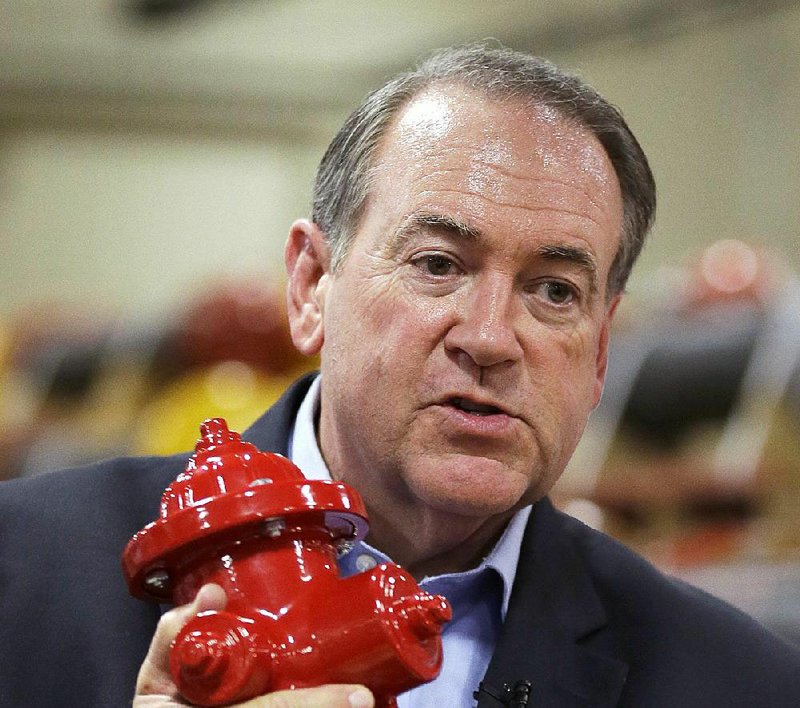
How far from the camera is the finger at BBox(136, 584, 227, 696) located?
1537 mm

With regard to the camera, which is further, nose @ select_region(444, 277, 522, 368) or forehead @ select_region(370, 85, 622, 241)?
forehead @ select_region(370, 85, 622, 241)

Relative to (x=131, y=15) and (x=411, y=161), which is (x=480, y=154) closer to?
(x=411, y=161)

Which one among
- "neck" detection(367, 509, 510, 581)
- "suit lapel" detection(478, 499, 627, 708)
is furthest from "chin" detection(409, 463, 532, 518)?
"suit lapel" detection(478, 499, 627, 708)

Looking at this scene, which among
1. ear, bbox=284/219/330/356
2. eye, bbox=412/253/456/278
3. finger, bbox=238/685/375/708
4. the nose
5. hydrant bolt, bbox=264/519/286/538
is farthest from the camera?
ear, bbox=284/219/330/356

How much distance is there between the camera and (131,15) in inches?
523

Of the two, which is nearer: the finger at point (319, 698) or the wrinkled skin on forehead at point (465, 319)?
the finger at point (319, 698)

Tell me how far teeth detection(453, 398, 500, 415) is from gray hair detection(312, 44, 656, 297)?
0.38 meters

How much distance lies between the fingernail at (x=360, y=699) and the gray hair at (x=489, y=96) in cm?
98

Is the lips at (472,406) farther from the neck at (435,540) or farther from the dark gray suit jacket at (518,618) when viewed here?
the dark gray suit jacket at (518,618)

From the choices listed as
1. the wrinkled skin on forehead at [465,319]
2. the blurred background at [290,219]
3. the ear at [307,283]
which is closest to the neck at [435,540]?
the wrinkled skin on forehead at [465,319]

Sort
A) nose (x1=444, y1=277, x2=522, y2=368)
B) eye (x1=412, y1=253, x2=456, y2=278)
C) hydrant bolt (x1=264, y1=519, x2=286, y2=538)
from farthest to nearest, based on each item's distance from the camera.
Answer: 1. eye (x1=412, y1=253, x2=456, y2=278)
2. nose (x1=444, y1=277, x2=522, y2=368)
3. hydrant bolt (x1=264, y1=519, x2=286, y2=538)

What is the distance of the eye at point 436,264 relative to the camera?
217 centimetres

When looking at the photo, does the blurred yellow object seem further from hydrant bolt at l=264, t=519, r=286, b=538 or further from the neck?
hydrant bolt at l=264, t=519, r=286, b=538

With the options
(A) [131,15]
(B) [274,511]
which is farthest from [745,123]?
(B) [274,511]
